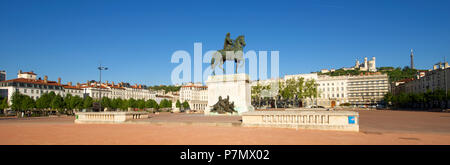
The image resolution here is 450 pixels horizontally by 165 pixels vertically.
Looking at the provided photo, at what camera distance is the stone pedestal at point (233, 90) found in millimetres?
30578

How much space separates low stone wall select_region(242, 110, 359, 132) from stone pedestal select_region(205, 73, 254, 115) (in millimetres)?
14884

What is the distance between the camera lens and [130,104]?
8188 centimetres

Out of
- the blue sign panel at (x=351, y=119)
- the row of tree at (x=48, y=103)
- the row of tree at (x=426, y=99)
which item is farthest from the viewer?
the row of tree at (x=426, y=99)

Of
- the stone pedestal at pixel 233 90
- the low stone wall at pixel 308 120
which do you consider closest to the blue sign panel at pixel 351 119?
the low stone wall at pixel 308 120

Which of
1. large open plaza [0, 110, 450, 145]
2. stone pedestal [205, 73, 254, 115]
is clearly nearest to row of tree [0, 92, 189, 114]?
stone pedestal [205, 73, 254, 115]

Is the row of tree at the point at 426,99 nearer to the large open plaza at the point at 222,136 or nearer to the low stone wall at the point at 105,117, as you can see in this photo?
the large open plaza at the point at 222,136

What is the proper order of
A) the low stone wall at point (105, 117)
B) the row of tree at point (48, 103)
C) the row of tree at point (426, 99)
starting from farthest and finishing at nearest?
1. the row of tree at point (426, 99)
2. the row of tree at point (48, 103)
3. the low stone wall at point (105, 117)

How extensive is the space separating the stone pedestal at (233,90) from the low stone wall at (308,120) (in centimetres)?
1488

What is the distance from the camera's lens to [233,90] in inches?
1230

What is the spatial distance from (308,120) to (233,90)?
18020 millimetres

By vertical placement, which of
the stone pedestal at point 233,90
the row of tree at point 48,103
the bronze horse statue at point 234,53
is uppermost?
the bronze horse statue at point 234,53

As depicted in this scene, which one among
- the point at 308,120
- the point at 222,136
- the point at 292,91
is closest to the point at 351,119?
the point at 308,120
